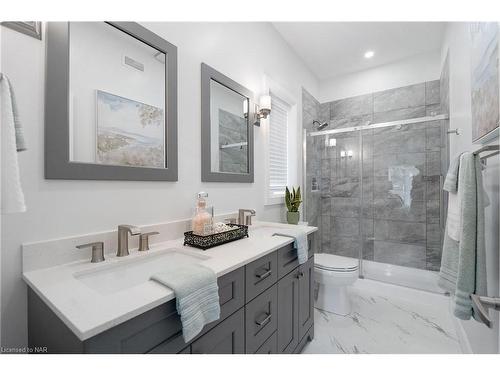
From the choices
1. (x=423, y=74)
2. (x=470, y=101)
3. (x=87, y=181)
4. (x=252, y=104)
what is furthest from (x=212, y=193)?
(x=423, y=74)

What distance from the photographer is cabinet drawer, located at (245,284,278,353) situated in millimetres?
1010

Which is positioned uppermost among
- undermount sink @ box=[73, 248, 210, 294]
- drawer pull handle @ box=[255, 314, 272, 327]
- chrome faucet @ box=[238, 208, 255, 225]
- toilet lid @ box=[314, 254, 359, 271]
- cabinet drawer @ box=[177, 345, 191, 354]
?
chrome faucet @ box=[238, 208, 255, 225]

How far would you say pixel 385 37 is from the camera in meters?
2.38

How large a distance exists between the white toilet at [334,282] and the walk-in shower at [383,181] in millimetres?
795

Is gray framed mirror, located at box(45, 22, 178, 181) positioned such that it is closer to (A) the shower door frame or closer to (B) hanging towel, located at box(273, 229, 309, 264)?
(B) hanging towel, located at box(273, 229, 309, 264)

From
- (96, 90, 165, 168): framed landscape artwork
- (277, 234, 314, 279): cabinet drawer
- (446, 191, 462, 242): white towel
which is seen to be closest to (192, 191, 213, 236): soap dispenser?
(96, 90, 165, 168): framed landscape artwork

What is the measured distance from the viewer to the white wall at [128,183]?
80cm

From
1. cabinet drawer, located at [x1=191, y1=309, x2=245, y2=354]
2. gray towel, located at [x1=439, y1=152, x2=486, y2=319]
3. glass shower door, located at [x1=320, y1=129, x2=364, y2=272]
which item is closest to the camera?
cabinet drawer, located at [x1=191, y1=309, x2=245, y2=354]

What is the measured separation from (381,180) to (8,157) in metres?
3.24

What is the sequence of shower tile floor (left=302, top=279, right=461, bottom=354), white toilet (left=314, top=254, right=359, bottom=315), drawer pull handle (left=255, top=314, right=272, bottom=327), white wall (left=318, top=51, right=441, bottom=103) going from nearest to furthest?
drawer pull handle (left=255, top=314, right=272, bottom=327)
shower tile floor (left=302, top=279, right=461, bottom=354)
white toilet (left=314, top=254, right=359, bottom=315)
white wall (left=318, top=51, right=441, bottom=103)

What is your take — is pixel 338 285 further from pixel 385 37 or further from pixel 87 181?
pixel 385 37

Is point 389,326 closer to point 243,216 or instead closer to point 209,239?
point 243,216

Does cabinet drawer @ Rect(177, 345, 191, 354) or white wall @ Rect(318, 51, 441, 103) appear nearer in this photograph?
cabinet drawer @ Rect(177, 345, 191, 354)

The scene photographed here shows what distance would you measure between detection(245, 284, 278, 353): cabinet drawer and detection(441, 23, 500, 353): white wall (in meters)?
1.02
